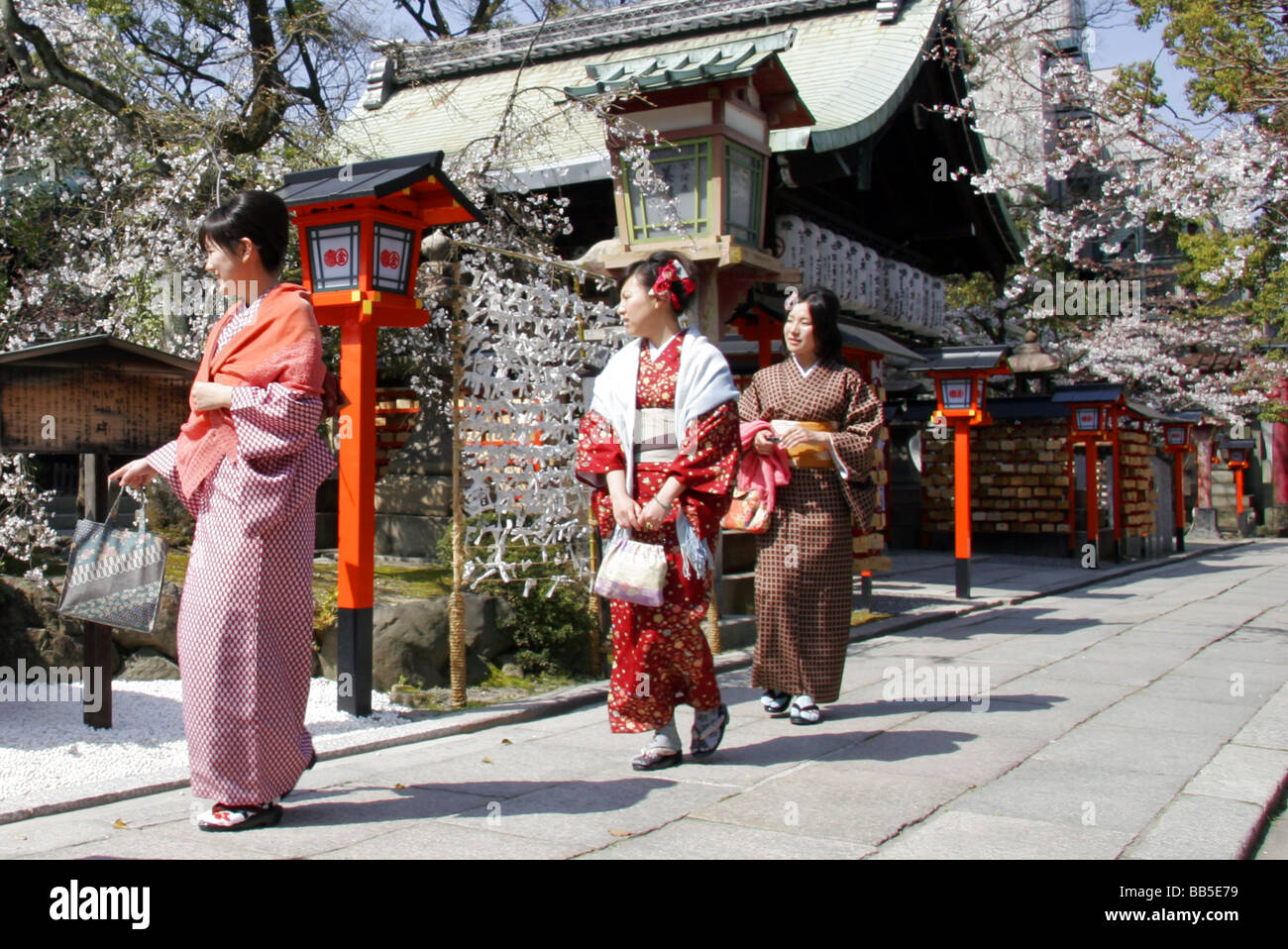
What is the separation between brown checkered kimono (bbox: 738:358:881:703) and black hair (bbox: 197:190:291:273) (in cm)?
272

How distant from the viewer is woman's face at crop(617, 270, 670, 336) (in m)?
4.52

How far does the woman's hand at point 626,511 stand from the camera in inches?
173

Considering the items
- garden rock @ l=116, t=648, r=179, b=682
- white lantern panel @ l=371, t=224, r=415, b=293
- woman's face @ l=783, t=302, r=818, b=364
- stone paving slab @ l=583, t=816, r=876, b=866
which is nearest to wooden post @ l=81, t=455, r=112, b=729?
garden rock @ l=116, t=648, r=179, b=682

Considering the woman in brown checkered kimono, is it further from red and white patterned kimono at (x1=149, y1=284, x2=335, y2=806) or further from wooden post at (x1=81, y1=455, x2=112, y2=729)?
wooden post at (x1=81, y1=455, x2=112, y2=729)

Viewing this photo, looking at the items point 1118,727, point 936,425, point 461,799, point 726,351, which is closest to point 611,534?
point 461,799

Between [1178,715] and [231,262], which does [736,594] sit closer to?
[1178,715]

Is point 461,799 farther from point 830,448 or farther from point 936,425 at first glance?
point 936,425

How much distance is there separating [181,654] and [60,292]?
5.93 metres

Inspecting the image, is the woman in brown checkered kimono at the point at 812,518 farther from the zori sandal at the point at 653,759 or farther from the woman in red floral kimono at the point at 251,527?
the woman in red floral kimono at the point at 251,527

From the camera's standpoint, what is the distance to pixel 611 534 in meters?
4.58

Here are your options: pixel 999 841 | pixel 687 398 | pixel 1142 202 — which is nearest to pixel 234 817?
pixel 687 398

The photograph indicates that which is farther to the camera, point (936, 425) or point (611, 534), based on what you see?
point (936, 425)

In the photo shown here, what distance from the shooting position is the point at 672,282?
453cm

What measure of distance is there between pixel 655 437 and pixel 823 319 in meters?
1.53
